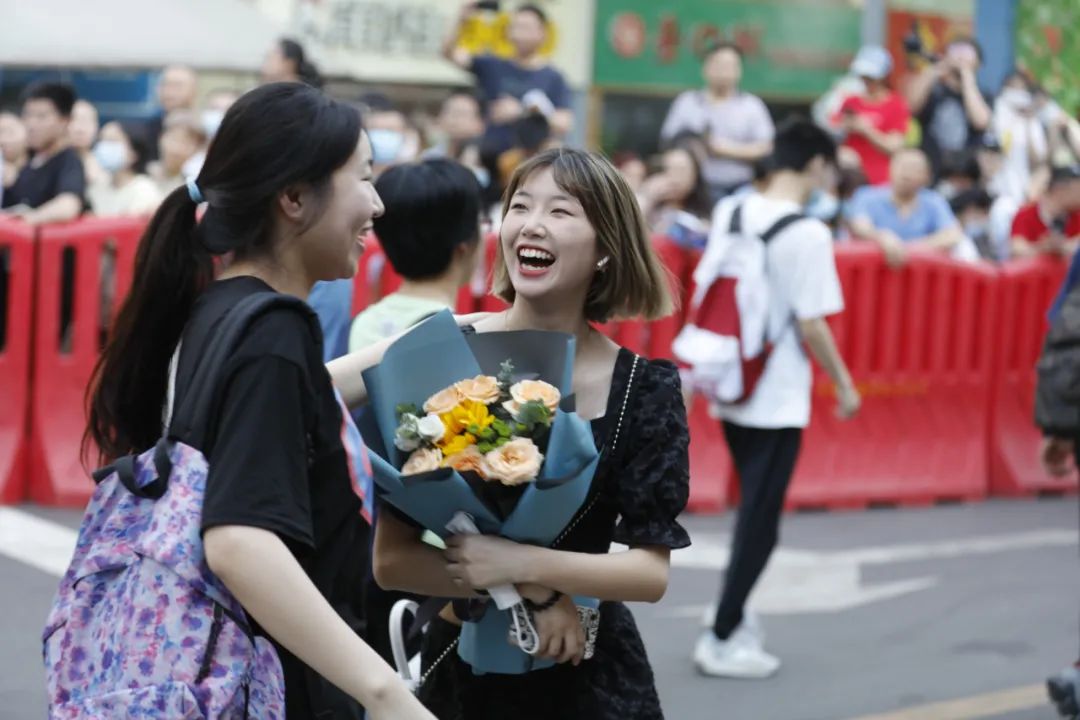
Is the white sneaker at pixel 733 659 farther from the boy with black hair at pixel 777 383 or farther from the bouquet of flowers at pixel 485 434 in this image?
the bouquet of flowers at pixel 485 434

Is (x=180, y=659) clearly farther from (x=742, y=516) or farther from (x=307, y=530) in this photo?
(x=742, y=516)

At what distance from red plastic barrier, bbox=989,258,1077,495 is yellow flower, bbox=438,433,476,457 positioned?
8494 mm

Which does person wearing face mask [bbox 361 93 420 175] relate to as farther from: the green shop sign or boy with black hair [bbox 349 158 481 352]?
the green shop sign

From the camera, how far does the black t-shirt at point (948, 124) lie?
1515cm

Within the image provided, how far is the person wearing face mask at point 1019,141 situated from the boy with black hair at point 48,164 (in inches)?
304

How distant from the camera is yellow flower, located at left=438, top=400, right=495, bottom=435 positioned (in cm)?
314

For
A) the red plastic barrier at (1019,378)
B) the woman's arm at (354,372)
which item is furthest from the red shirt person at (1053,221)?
the woman's arm at (354,372)

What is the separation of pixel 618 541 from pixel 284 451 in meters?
0.89

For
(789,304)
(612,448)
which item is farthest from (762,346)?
(612,448)

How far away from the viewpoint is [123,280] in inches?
359

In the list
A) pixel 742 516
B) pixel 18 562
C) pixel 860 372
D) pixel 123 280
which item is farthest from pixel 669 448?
pixel 860 372

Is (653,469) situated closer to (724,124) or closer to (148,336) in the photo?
(148,336)

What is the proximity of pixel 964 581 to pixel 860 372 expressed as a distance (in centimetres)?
212

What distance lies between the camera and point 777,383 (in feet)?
23.1
